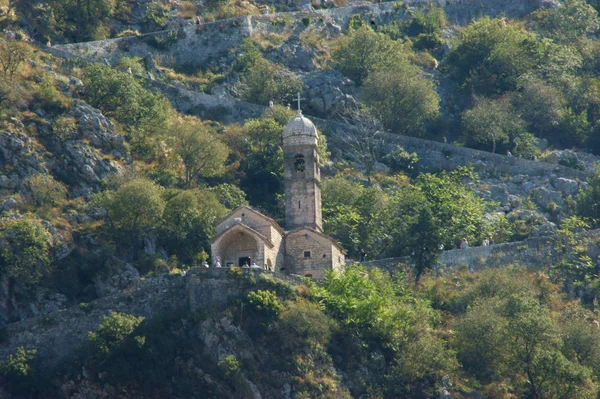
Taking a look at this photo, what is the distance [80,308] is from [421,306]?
58.5 feet

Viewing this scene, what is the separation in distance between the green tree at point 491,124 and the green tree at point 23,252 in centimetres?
3701

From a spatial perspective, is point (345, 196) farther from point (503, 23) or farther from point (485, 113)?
point (503, 23)

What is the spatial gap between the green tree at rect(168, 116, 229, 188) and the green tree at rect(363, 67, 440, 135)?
15686 millimetres

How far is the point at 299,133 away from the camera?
9425cm

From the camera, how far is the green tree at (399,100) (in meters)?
115

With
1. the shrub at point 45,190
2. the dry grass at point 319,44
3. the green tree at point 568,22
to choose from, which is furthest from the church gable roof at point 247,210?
the green tree at point 568,22

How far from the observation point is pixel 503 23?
130 m

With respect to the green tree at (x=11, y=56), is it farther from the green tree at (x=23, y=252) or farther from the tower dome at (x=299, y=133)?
the tower dome at (x=299, y=133)

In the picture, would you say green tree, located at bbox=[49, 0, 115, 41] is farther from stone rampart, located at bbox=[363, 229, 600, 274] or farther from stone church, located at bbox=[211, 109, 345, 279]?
stone rampart, located at bbox=[363, 229, 600, 274]

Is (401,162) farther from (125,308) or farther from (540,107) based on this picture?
(125,308)

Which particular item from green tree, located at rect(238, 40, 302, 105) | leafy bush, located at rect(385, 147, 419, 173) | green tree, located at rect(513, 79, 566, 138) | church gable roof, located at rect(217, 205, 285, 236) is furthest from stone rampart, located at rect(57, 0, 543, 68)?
church gable roof, located at rect(217, 205, 285, 236)

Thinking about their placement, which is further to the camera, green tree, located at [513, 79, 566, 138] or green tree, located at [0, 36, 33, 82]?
green tree, located at [513, 79, 566, 138]

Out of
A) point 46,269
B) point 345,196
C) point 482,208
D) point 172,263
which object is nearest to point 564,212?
point 482,208

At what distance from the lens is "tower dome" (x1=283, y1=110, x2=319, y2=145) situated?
308ft
